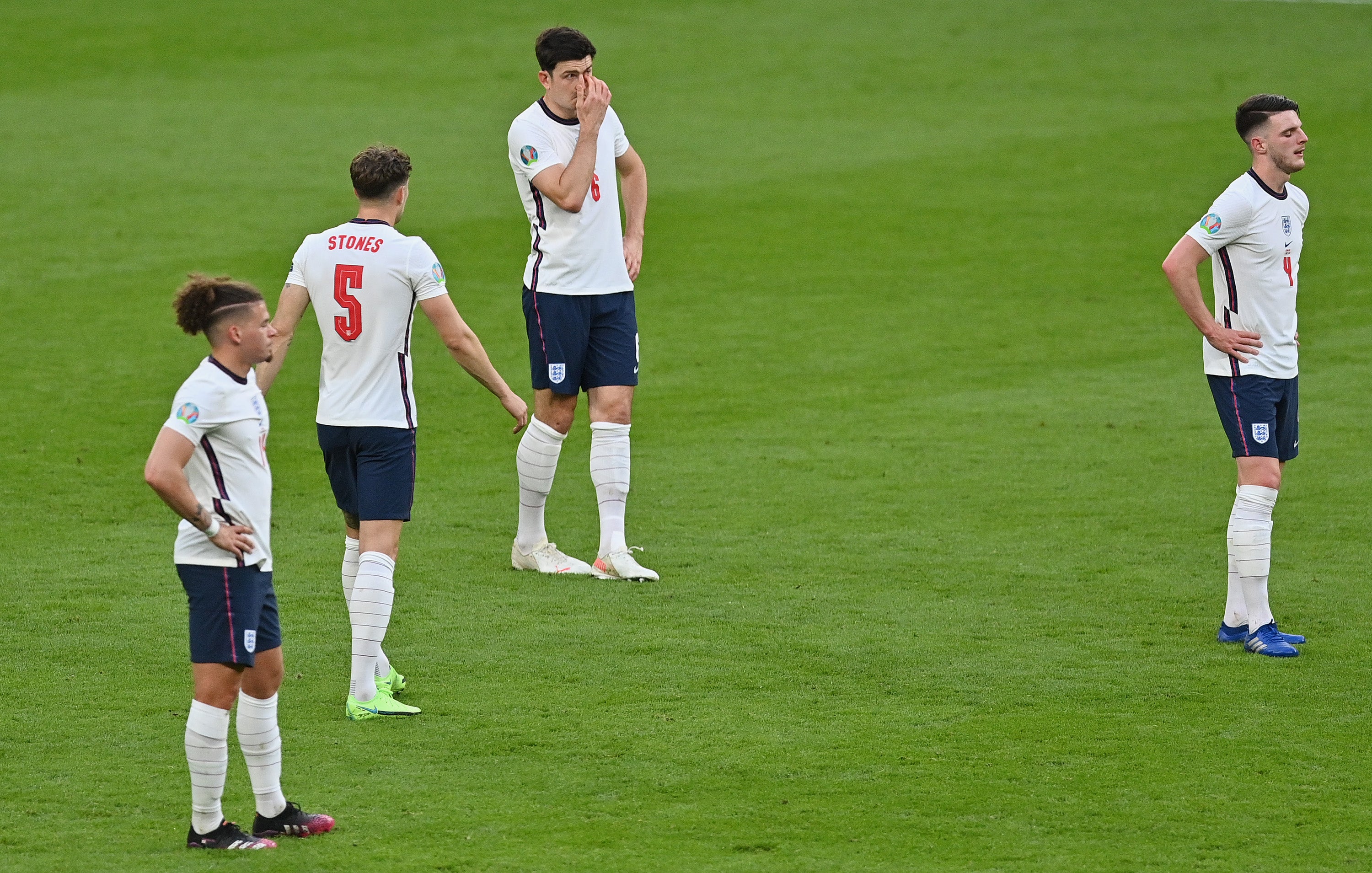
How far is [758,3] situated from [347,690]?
2436 centimetres

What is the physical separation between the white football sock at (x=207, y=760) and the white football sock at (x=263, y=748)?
76mm

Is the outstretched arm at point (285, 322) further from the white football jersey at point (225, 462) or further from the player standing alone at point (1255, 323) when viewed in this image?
the player standing alone at point (1255, 323)

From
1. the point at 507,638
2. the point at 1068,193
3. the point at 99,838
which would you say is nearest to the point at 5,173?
the point at 1068,193

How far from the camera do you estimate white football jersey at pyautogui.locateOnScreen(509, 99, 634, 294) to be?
7.84 metres

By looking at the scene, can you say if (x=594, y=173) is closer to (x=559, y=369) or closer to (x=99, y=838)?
(x=559, y=369)

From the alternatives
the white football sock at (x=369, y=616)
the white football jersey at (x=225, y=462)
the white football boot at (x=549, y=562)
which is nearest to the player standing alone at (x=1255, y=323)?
the white football boot at (x=549, y=562)

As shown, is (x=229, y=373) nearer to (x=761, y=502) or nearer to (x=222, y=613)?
(x=222, y=613)

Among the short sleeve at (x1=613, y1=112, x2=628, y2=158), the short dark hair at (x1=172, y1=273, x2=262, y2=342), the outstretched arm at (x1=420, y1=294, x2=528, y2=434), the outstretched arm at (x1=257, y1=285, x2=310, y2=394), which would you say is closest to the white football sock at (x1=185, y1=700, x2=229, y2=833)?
the short dark hair at (x1=172, y1=273, x2=262, y2=342)

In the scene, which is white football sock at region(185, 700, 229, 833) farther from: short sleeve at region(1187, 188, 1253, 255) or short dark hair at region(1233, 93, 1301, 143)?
short dark hair at region(1233, 93, 1301, 143)

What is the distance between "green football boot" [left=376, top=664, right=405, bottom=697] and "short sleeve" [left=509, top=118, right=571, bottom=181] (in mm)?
2585

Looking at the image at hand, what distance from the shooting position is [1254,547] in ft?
22.9

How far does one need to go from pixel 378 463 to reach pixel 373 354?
0.40 meters

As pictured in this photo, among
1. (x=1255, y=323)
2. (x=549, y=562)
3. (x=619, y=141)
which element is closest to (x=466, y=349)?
(x=549, y=562)

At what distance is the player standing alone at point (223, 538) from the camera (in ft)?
15.5
